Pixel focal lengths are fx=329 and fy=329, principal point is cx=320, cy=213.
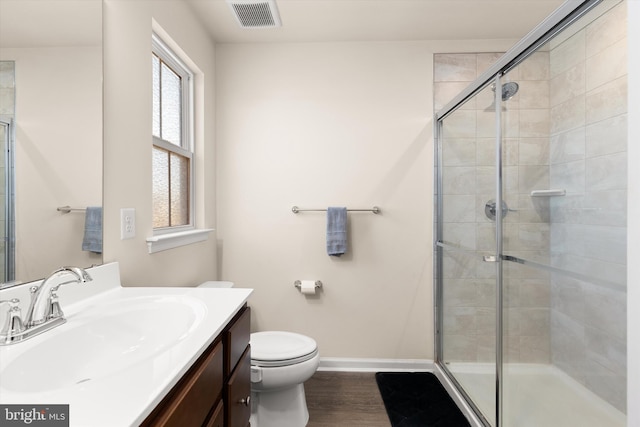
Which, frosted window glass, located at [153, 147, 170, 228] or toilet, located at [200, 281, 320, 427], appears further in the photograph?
frosted window glass, located at [153, 147, 170, 228]

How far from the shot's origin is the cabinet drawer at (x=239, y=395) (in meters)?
1.00

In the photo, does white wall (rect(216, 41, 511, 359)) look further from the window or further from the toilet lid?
the toilet lid

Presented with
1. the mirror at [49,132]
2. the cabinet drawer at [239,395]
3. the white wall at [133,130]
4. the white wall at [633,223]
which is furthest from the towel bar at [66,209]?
the white wall at [633,223]

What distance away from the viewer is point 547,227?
1.26m

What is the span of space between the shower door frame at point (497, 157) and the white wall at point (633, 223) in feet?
0.85

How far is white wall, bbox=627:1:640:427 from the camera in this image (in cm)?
80

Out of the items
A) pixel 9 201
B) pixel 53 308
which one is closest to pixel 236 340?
pixel 53 308

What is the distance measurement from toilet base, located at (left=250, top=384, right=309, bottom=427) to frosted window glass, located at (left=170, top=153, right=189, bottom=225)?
3.62 feet

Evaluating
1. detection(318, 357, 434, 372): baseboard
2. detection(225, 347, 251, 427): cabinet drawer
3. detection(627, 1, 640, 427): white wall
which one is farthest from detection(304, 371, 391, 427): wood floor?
detection(627, 1, 640, 427): white wall

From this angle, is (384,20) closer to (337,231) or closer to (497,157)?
(497,157)

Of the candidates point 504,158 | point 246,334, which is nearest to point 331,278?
point 246,334

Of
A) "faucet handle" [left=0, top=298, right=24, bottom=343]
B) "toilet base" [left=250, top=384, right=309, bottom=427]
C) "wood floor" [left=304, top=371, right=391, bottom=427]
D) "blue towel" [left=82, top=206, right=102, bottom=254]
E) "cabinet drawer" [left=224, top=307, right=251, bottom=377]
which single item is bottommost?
"wood floor" [left=304, top=371, right=391, bottom=427]

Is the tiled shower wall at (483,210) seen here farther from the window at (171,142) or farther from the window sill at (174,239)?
the window at (171,142)

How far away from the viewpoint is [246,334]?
3.98 feet
